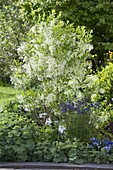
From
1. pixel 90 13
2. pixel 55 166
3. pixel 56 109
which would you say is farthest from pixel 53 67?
pixel 90 13

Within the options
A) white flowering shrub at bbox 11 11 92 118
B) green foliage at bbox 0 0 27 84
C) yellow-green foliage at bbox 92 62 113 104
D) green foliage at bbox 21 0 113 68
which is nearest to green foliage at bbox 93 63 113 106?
yellow-green foliage at bbox 92 62 113 104

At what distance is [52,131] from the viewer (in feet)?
16.2

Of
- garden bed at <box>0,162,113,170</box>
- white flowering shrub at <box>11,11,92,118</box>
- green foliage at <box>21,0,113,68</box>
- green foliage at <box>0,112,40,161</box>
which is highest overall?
green foliage at <box>21,0,113,68</box>

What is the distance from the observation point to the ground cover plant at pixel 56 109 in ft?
15.2

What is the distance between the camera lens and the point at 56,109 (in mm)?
5211

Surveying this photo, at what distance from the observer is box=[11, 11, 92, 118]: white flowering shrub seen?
5.13 metres

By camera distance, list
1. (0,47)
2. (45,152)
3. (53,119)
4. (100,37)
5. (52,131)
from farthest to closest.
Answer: (0,47)
(100,37)
(53,119)
(52,131)
(45,152)

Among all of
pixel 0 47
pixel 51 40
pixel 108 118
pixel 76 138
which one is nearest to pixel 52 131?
pixel 76 138

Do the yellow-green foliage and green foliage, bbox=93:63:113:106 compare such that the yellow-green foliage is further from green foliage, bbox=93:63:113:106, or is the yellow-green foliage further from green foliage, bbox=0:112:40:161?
green foliage, bbox=0:112:40:161

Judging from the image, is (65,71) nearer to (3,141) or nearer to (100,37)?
(3,141)

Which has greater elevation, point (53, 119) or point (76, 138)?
point (53, 119)

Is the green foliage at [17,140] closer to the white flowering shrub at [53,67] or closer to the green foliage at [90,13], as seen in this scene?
the white flowering shrub at [53,67]

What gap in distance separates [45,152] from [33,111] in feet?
3.07

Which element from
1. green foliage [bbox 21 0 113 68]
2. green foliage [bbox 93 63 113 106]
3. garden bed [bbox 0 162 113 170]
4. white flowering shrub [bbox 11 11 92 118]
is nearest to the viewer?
garden bed [bbox 0 162 113 170]
